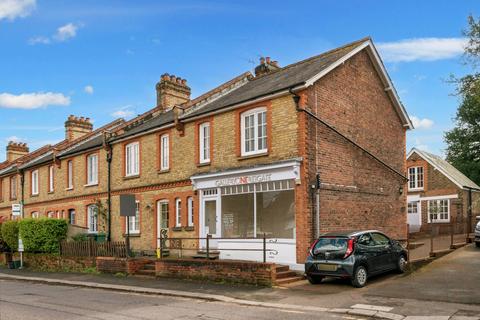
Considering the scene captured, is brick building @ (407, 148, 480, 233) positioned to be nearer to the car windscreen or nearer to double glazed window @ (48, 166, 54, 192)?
the car windscreen

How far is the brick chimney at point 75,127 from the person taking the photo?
3697 cm

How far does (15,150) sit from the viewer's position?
44812 millimetres

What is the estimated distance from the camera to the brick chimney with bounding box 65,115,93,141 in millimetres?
36969

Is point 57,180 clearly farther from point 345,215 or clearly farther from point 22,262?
point 345,215

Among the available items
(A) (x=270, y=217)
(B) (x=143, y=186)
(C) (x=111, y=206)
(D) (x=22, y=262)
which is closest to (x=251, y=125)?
(A) (x=270, y=217)

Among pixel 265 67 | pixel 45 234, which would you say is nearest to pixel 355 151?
pixel 265 67

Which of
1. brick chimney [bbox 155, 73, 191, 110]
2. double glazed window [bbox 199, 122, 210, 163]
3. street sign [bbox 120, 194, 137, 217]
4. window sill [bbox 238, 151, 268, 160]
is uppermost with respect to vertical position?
brick chimney [bbox 155, 73, 191, 110]

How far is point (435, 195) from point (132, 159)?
2068 centimetres

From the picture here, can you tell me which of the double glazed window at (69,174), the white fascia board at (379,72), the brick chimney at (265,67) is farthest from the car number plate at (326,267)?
the double glazed window at (69,174)

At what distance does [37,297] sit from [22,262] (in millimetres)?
11330

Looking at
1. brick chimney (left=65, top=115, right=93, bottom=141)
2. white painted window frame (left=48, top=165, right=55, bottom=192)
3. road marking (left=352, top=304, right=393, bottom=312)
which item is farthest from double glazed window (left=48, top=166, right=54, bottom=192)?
road marking (left=352, top=304, right=393, bottom=312)

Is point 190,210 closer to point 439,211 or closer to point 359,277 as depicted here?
point 359,277

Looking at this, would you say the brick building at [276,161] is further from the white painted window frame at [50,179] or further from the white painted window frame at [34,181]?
the white painted window frame at [34,181]

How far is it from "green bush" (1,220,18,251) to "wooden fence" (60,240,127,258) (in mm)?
4272
